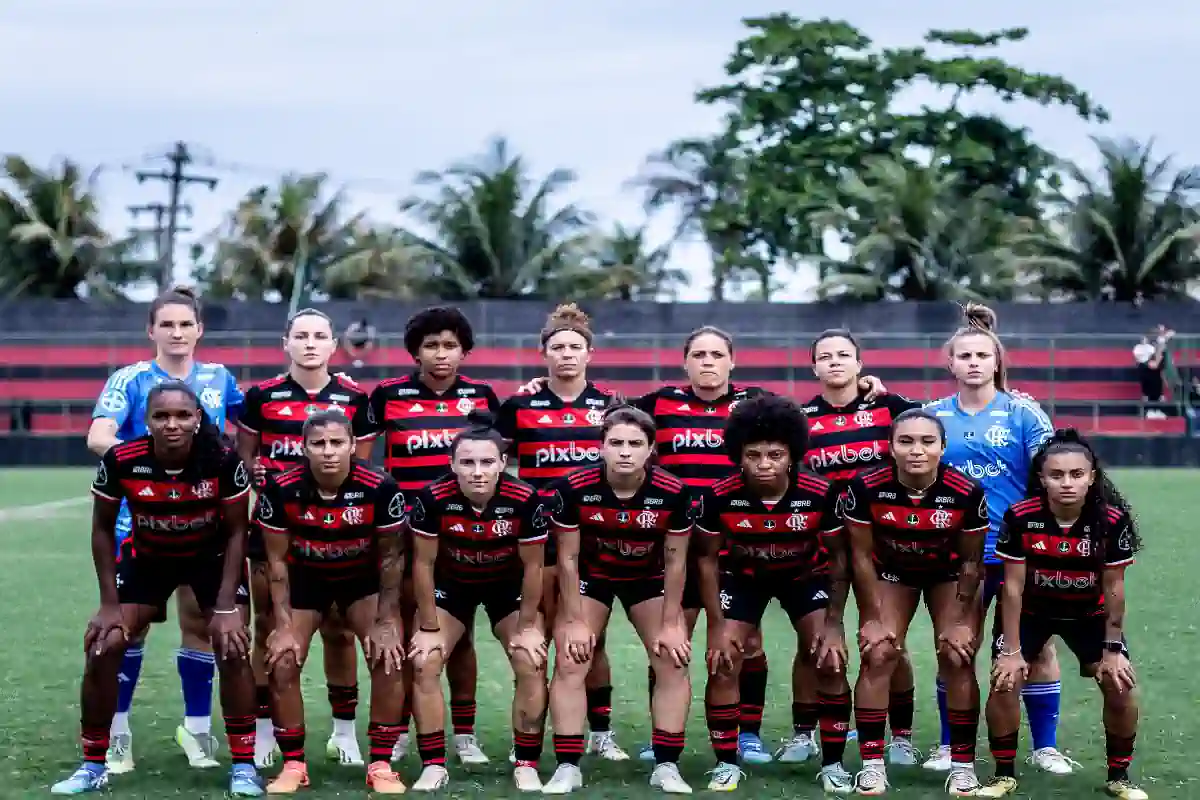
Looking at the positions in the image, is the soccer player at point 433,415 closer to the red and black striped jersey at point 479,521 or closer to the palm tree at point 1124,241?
the red and black striped jersey at point 479,521

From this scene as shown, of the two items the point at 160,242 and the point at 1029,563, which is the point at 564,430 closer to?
the point at 1029,563

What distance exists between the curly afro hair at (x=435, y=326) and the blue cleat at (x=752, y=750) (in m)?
1.84

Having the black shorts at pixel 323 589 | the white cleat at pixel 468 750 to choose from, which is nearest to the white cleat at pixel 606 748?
the white cleat at pixel 468 750

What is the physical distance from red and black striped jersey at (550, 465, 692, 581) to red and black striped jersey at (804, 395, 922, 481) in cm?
66

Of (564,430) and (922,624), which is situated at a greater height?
(564,430)

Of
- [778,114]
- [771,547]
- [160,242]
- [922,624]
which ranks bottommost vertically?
[922,624]

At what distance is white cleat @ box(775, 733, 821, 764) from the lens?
6.32 meters

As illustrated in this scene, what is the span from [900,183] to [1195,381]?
22.2 ft

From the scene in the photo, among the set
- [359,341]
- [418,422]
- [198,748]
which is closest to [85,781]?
[198,748]

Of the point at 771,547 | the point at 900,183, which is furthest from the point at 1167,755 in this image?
the point at 900,183

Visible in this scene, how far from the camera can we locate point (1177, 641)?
8.83m

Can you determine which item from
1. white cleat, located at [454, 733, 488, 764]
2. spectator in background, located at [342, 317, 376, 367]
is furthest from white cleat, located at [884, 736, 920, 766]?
spectator in background, located at [342, 317, 376, 367]

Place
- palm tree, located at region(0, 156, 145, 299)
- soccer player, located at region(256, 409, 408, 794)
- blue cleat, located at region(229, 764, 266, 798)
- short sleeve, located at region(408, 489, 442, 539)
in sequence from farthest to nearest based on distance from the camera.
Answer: palm tree, located at region(0, 156, 145, 299) < short sleeve, located at region(408, 489, 442, 539) < soccer player, located at region(256, 409, 408, 794) < blue cleat, located at region(229, 764, 266, 798)

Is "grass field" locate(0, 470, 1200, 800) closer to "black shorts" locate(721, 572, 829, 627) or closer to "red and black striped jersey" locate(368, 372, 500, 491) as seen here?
"black shorts" locate(721, 572, 829, 627)
